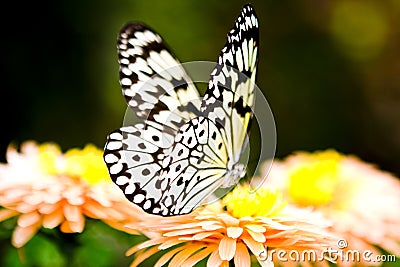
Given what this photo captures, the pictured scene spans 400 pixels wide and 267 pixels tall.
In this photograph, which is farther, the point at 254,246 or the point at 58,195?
the point at 58,195

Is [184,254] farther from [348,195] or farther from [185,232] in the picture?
[348,195]

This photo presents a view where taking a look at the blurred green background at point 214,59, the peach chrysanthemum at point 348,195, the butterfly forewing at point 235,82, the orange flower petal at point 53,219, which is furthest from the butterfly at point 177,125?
the blurred green background at point 214,59

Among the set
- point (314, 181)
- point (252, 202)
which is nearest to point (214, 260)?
point (252, 202)

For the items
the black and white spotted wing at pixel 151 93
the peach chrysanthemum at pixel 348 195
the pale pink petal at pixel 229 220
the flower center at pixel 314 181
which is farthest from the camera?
the flower center at pixel 314 181

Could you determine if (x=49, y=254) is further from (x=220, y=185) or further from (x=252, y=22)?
(x=252, y=22)

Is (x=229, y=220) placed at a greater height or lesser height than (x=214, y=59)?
lesser

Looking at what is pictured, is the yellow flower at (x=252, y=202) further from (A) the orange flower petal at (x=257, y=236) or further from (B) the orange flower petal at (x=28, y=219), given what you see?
(B) the orange flower petal at (x=28, y=219)

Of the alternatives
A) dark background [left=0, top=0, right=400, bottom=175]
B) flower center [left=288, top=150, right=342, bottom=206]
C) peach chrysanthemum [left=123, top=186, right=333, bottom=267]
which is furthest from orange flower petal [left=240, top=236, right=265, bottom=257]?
dark background [left=0, top=0, right=400, bottom=175]

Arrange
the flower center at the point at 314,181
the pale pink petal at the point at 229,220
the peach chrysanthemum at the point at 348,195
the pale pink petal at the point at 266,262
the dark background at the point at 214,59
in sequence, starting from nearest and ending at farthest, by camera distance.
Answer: the pale pink petal at the point at 266,262 < the pale pink petal at the point at 229,220 < the peach chrysanthemum at the point at 348,195 < the flower center at the point at 314,181 < the dark background at the point at 214,59
